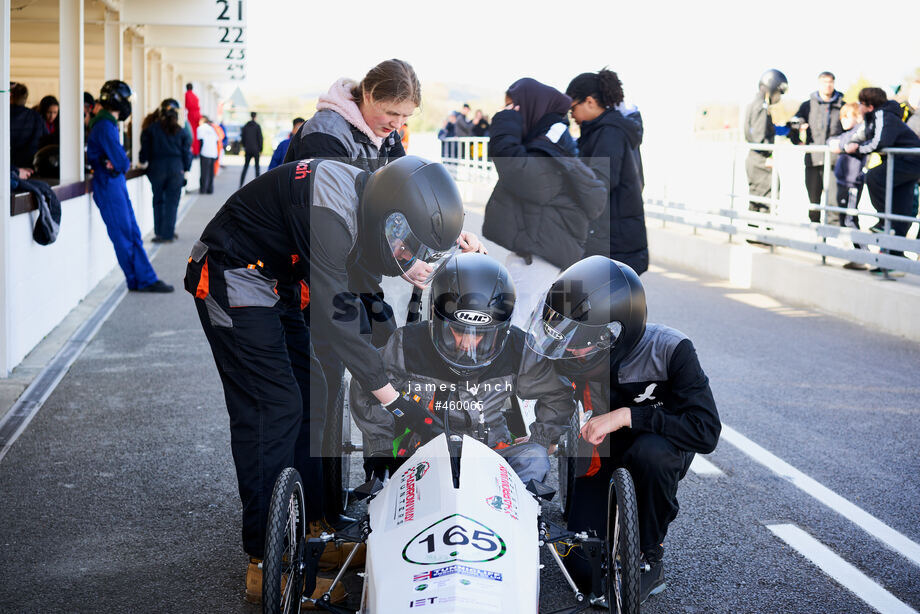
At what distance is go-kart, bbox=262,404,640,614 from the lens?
2.84 metres

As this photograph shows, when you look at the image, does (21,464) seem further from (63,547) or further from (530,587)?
(530,587)

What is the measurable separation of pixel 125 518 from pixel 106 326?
5087 millimetres

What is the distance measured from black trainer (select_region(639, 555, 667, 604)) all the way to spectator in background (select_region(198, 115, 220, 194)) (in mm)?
21898

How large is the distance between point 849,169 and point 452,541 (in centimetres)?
1031

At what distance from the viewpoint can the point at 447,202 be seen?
3539 mm

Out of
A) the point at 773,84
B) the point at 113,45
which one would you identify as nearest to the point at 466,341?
the point at 773,84

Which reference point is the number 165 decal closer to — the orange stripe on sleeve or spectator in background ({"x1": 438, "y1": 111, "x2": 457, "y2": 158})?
the orange stripe on sleeve

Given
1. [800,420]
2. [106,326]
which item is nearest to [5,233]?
[106,326]

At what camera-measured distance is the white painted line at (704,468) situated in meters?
5.61

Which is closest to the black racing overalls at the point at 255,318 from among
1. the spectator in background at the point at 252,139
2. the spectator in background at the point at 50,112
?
the spectator in background at the point at 50,112

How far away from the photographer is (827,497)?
17.1ft

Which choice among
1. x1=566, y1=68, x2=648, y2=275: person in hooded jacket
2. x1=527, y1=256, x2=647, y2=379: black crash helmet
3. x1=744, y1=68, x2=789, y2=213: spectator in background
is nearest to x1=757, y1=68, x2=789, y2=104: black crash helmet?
x1=744, y1=68, x2=789, y2=213: spectator in background

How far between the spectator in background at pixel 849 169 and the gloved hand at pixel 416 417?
873 cm

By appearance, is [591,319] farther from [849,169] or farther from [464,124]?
[464,124]
